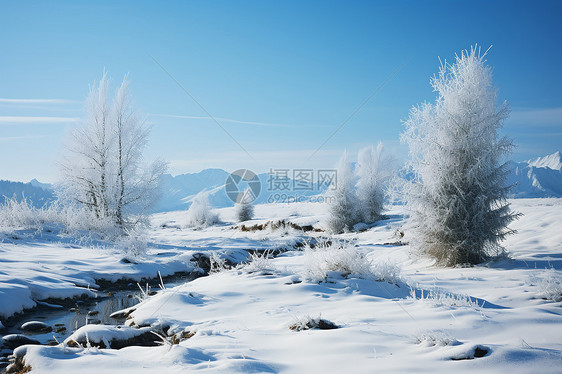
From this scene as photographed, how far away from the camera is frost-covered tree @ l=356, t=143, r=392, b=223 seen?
31266 mm

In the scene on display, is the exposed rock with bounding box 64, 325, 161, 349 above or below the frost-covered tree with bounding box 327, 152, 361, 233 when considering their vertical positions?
below

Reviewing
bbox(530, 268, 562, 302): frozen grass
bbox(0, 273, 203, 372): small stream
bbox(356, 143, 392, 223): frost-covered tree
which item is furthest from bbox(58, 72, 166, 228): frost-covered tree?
bbox(356, 143, 392, 223): frost-covered tree

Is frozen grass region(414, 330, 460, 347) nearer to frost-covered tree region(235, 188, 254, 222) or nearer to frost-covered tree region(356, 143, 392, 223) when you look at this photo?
frost-covered tree region(356, 143, 392, 223)

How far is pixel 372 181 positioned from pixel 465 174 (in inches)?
888

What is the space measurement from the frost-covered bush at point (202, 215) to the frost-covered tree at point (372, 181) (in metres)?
20.2

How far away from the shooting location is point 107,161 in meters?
17.3

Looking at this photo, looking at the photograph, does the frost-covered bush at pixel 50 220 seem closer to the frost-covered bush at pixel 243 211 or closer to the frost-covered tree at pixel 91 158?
the frost-covered tree at pixel 91 158

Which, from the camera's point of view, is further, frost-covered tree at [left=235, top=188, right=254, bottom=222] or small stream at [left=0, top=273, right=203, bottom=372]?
frost-covered tree at [left=235, top=188, right=254, bottom=222]

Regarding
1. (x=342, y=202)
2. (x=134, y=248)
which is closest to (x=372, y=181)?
(x=342, y=202)

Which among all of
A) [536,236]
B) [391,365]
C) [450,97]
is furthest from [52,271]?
[536,236]

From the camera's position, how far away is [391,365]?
2688mm

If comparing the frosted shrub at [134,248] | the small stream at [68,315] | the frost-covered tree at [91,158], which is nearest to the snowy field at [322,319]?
the small stream at [68,315]

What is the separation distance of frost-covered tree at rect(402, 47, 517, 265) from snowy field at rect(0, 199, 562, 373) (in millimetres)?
825

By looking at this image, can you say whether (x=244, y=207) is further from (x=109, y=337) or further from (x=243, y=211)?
(x=109, y=337)
